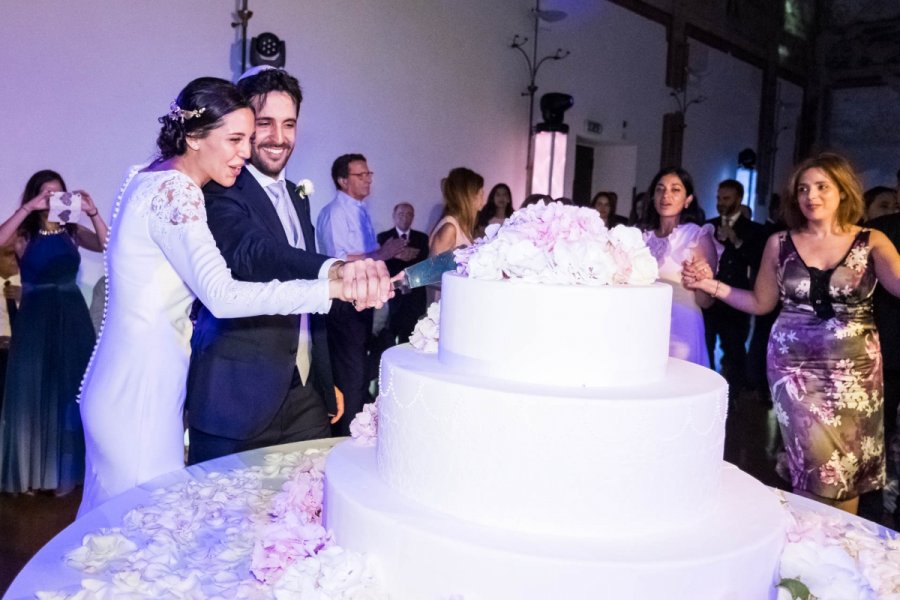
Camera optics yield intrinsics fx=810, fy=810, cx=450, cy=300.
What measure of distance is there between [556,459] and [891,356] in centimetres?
334

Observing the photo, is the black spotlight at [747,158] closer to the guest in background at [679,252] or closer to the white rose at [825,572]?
the guest in background at [679,252]

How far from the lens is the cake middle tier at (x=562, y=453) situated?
1.30 meters

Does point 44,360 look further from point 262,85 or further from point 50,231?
point 262,85

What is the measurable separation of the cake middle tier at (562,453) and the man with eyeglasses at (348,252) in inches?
136

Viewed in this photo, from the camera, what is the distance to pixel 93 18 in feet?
16.6

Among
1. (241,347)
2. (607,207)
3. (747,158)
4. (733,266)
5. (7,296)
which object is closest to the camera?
(241,347)

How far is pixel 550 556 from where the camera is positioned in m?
1.21

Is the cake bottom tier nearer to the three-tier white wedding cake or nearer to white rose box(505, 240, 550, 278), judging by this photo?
the three-tier white wedding cake

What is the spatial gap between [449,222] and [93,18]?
2576 mm

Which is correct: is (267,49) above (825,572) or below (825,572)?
above

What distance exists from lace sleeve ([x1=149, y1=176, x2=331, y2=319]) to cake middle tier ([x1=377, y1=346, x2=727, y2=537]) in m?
0.52

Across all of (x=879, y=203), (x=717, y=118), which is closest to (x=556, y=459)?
(x=879, y=203)

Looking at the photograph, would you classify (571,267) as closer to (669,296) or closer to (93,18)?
(669,296)

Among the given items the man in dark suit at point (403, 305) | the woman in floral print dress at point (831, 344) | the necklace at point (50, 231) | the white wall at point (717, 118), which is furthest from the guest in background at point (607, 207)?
the necklace at point (50, 231)
